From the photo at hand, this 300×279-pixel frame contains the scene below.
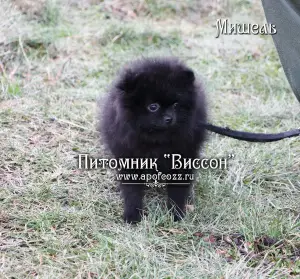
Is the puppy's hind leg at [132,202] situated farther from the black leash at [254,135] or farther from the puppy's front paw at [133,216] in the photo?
the black leash at [254,135]

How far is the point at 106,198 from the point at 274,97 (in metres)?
2.76

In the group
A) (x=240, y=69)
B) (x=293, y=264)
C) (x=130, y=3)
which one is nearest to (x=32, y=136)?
(x=293, y=264)

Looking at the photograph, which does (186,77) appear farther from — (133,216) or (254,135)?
(133,216)

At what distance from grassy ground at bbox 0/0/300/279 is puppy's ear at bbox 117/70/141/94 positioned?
2.83ft

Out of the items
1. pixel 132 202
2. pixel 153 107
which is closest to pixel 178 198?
pixel 132 202

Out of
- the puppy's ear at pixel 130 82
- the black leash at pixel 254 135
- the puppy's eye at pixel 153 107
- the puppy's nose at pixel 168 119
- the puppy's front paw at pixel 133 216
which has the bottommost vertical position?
the puppy's front paw at pixel 133 216

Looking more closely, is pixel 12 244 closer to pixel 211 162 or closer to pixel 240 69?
pixel 211 162

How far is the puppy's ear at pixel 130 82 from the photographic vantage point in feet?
9.39

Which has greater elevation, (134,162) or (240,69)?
(134,162)

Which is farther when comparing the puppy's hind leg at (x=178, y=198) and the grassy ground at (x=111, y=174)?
the puppy's hind leg at (x=178, y=198)

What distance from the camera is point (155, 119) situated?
290cm

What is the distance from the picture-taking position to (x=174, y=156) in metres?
3.19

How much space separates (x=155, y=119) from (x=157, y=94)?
14 centimetres

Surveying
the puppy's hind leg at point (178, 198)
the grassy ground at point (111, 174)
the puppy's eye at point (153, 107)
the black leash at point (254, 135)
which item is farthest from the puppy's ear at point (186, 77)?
the grassy ground at point (111, 174)
